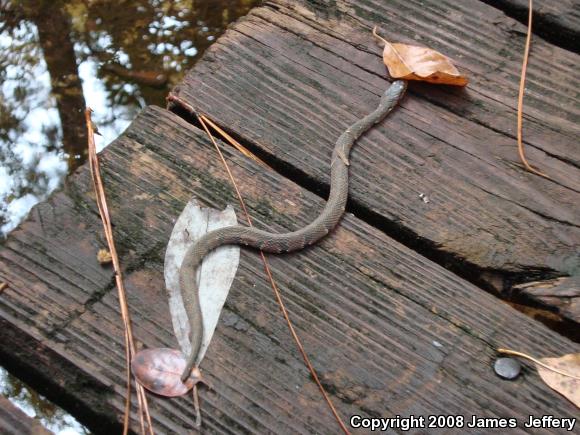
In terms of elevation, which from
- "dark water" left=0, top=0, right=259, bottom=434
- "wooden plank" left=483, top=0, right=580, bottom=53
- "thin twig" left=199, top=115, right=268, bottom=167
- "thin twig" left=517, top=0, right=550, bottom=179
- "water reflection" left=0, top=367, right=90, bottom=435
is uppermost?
"wooden plank" left=483, top=0, right=580, bottom=53

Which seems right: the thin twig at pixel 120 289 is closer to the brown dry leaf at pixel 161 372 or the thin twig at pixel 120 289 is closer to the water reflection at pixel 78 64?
the brown dry leaf at pixel 161 372

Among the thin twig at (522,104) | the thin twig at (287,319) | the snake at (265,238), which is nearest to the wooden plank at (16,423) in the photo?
the snake at (265,238)

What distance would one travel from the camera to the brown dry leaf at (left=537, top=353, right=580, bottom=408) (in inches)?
67.4

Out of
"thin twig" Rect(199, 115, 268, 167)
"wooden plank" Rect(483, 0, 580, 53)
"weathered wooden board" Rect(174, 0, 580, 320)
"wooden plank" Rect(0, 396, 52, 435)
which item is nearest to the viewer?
"wooden plank" Rect(0, 396, 52, 435)

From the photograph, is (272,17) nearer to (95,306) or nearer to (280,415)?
(95,306)

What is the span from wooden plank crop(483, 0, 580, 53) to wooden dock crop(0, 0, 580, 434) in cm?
1

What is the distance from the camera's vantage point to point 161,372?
1630mm

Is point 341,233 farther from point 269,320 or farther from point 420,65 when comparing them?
point 420,65

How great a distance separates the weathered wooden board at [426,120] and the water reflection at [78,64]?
146cm

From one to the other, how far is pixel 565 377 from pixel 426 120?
3.55 feet

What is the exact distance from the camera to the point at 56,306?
1722mm

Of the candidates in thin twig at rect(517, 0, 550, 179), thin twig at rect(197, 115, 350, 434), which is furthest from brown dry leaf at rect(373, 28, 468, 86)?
thin twig at rect(197, 115, 350, 434)

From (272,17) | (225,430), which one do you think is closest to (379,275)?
(225,430)

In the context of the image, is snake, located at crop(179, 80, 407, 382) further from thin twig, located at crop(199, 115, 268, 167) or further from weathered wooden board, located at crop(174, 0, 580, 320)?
thin twig, located at crop(199, 115, 268, 167)
